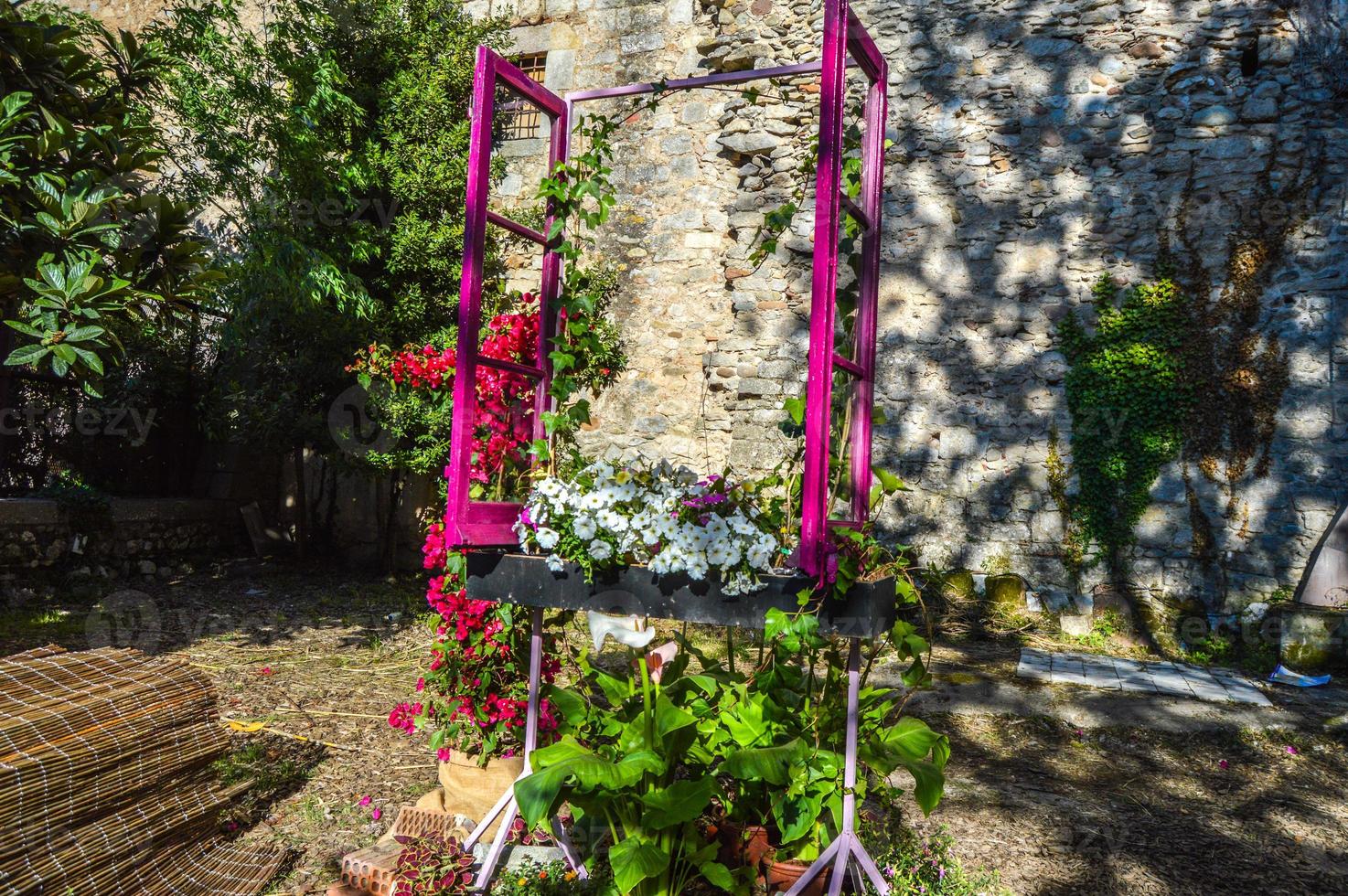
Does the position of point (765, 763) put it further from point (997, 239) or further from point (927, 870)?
point (997, 239)

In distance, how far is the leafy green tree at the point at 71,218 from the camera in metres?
2.95

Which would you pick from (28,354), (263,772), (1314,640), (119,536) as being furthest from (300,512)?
(1314,640)

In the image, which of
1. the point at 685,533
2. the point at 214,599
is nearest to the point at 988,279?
the point at 685,533

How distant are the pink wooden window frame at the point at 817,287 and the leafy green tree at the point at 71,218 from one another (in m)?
1.24

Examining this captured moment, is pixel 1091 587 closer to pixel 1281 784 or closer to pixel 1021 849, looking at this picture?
pixel 1281 784

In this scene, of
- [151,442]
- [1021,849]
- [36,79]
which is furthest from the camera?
[151,442]

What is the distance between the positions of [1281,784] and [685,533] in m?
3.30

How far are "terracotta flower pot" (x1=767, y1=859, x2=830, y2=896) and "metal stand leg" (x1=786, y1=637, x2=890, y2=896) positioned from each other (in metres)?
0.04

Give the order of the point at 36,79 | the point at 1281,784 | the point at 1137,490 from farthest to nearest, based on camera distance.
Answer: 1. the point at 1137,490
2. the point at 1281,784
3. the point at 36,79

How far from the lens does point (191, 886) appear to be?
2604 mm

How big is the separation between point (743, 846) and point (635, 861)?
418mm

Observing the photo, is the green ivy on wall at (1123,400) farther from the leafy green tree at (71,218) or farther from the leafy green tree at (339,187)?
the leafy green tree at (71,218)

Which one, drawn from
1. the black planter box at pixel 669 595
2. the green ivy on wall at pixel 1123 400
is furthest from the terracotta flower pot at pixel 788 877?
the green ivy on wall at pixel 1123 400

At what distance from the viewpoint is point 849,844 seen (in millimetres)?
2367
